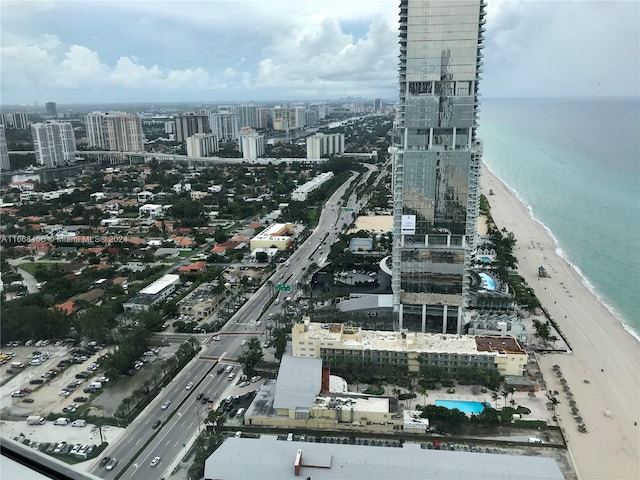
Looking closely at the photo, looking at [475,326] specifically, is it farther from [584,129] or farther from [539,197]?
[584,129]

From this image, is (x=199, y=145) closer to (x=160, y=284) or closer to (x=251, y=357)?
(x=160, y=284)

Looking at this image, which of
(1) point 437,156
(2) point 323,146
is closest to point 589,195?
(1) point 437,156

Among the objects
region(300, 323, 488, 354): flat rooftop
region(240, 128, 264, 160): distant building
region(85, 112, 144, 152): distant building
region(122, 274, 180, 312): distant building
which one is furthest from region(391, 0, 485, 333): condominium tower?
region(85, 112, 144, 152): distant building

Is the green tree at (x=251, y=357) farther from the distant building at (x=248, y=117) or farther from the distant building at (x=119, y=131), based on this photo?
the distant building at (x=248, y=117)

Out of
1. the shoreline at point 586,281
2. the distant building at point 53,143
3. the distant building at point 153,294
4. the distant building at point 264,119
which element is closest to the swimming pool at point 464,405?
the shoreline at point 586,281

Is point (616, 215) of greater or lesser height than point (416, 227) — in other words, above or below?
below

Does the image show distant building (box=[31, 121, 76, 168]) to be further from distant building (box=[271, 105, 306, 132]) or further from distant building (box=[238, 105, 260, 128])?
distant building (box=[271, 105, 306, 132])

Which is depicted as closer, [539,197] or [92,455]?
[92,455]

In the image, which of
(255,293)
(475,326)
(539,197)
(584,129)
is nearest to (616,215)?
(539,197)
